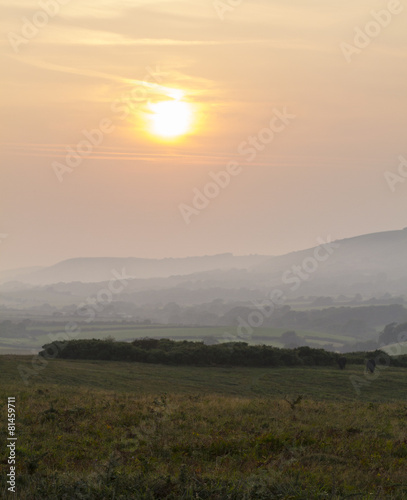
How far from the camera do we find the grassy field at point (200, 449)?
956cm

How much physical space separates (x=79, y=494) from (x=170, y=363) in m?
40.8

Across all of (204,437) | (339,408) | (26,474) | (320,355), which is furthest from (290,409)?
(320,355)

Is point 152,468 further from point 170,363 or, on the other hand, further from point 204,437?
point 170,363

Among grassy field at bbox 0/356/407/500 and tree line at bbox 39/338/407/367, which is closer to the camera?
grassy field at bbox 0/356/407/500

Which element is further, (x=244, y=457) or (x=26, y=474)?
(x=244, y=457)

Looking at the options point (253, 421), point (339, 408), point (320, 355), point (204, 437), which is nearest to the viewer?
point (204, 437)

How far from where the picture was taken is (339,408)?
22.2 meters

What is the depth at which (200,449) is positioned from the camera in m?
13.3

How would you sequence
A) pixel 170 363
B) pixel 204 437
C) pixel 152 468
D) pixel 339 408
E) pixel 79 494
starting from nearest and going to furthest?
pixel 79 494, pixel 152 468, pixel 204 437, pixel 339 408, pixel 170 363

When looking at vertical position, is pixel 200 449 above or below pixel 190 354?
below

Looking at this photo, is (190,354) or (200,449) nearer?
(200,449)

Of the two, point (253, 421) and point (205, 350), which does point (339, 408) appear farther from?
point (205, 350)

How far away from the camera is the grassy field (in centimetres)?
956

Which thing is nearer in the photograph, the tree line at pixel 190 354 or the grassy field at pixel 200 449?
the grassy field at pixel 200 449
